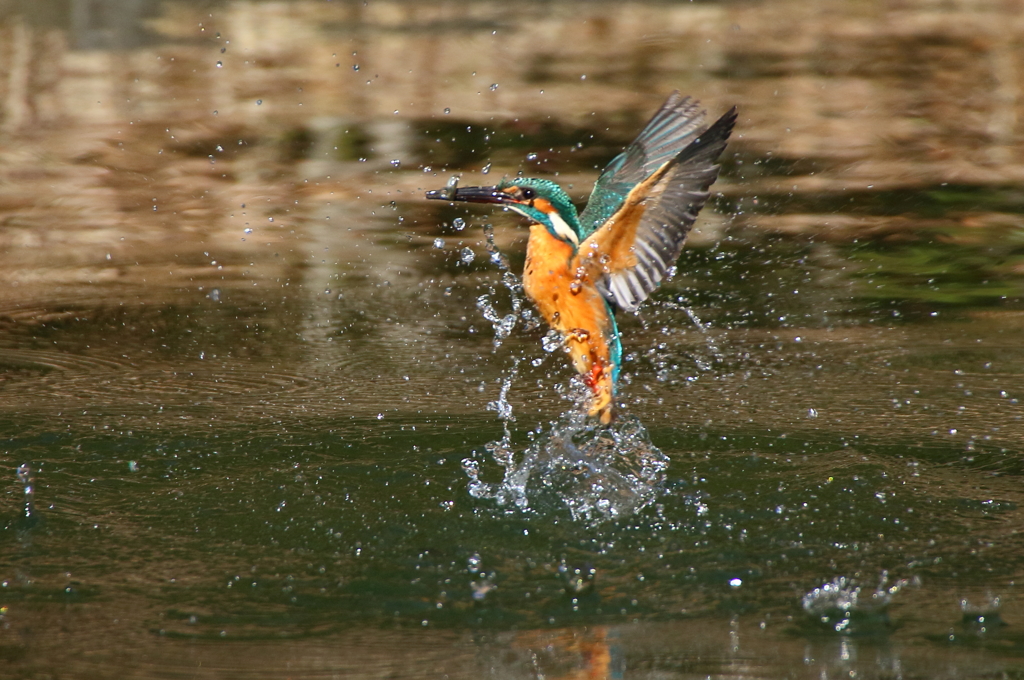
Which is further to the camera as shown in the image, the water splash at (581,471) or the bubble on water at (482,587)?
the water splash at (581,471)

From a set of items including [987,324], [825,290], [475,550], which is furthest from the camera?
[825,290]

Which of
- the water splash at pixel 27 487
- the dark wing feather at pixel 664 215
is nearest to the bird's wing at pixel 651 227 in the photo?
the dark wing feather at pixel 664 215

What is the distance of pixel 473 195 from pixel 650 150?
0.52m

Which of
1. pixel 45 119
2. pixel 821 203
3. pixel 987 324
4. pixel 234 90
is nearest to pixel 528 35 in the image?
pixel 234 90

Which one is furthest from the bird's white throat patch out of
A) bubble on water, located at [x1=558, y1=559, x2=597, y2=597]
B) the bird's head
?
bubble on water, located at [x1=558, y1=559, x2=597, y2=597]

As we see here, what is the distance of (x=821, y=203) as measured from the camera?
4.86 m

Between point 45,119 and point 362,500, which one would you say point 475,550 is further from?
point 45,119

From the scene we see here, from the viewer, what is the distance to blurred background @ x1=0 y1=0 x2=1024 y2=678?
1937 mm

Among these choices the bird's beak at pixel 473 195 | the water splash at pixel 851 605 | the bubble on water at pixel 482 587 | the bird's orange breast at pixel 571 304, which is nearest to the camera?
the water splash at pixel 851 605

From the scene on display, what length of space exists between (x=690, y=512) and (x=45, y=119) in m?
4.41

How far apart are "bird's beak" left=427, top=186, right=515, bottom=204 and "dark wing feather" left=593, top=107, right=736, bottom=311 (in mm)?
202

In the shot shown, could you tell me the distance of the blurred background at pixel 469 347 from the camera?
1937 millimetres

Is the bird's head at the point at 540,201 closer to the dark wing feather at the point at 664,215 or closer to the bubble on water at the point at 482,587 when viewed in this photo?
the dark wing feather at the point at 664,215

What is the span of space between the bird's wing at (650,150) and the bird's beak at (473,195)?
0.29 meters
